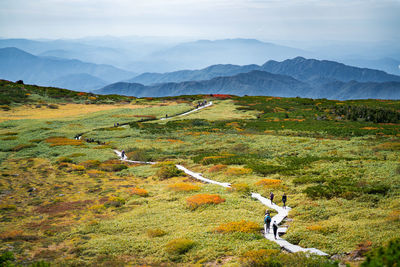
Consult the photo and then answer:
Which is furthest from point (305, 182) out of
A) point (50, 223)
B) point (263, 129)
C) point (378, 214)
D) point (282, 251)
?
point (263, 129)

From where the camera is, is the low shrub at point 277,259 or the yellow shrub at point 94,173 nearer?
the low shrub at point 277,259

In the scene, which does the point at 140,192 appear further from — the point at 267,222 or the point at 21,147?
the point at 21,147

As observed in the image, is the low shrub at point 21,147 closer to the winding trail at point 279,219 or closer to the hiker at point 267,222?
the winding trail at point 279,219

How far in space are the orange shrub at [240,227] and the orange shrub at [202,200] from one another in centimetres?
606

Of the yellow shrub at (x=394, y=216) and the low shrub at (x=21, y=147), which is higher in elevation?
the yellow shrub at (x=394, y=216)

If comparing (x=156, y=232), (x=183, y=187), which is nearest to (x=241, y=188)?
(x=183, y=187)

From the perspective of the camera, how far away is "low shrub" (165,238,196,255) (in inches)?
814

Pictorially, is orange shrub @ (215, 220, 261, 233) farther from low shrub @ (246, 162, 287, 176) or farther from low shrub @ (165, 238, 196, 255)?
low shrub @ (246, 162, 287, 176)

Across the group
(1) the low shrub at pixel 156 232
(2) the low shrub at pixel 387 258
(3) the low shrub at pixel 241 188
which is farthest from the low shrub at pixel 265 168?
(2) the low shrub at pixel 387 258

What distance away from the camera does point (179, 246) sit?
20.9 metres

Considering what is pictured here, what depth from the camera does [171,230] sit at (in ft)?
80.9

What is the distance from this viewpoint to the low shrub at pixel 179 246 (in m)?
20.7

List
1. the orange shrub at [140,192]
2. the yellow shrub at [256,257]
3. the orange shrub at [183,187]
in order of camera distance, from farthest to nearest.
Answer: the orange shrub at [140,192]
the orange shrub at [183,187]
the yellow shrub at [256,257]

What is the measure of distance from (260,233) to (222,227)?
3001 mm
